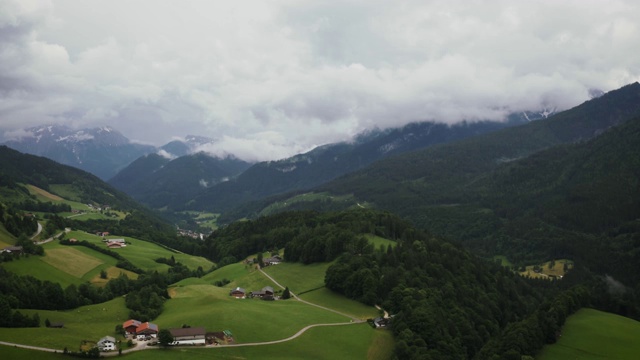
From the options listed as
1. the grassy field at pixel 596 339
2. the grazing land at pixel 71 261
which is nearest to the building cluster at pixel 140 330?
the grazing land at pixel 71 261

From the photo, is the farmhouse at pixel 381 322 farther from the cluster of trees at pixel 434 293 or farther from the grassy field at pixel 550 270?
the grassy field at pixel 550 270

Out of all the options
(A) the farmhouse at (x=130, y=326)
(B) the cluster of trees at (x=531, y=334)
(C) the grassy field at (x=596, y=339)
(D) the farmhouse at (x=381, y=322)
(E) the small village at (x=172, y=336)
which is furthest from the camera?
(D) the farmhouse at (x=381, y=322)

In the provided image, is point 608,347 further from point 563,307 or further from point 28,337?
point 28,337

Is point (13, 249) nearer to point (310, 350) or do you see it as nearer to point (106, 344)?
point (106, 344)

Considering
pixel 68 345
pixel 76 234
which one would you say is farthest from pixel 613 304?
pixel 76 234

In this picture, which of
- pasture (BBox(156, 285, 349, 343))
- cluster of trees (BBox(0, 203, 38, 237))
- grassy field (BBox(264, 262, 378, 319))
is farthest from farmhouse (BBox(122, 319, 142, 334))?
cluster of trees (BBox(0, 203, 38, 237))

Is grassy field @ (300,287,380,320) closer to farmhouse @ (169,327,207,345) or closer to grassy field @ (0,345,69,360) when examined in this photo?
farmhouse @ (169,327,207,345)

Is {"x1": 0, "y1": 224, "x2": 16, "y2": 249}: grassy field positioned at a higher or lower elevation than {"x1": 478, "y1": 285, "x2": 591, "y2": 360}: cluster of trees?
higher
